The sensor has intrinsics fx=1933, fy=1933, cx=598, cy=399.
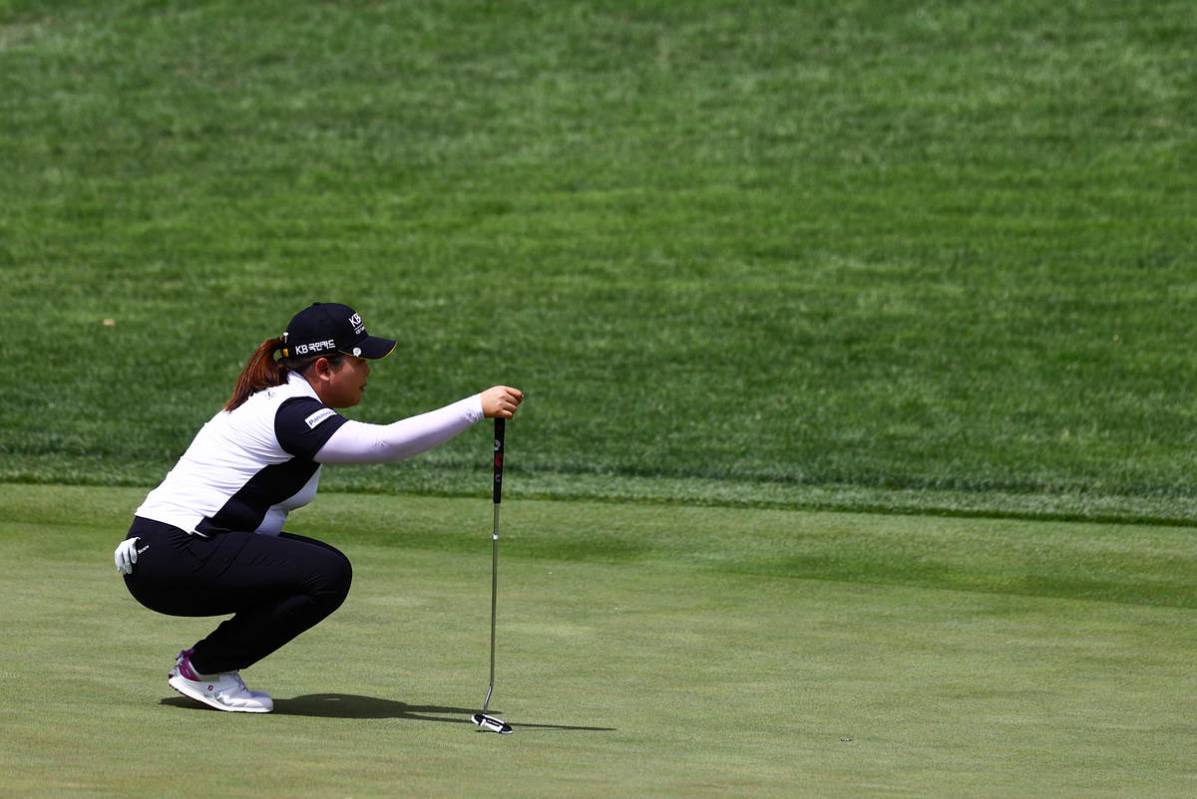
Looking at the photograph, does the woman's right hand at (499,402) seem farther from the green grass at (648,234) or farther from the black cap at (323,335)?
the green grass at (648,234)

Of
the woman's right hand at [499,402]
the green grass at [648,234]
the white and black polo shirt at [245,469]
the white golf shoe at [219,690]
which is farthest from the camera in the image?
the green grass at [648,234]

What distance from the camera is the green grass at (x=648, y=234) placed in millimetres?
14633

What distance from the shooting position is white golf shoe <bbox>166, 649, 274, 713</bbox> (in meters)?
6.38

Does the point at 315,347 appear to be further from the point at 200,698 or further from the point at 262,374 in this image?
the point at 200,698

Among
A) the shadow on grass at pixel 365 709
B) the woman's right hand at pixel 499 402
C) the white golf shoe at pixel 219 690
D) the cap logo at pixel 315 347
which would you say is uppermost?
the cap logo at pixel 315 347

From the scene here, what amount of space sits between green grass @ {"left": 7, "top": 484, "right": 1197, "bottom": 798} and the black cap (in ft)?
3.92

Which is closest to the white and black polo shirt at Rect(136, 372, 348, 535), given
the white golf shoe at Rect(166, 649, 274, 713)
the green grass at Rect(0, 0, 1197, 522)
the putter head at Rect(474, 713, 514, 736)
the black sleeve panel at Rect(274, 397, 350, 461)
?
the black sleeve panel at Rect(274, 397, 350, 461)

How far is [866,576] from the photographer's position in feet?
31.4

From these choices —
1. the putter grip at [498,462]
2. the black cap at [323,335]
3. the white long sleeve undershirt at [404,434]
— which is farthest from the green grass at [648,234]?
the white long sleeve undershirt at [404,434]

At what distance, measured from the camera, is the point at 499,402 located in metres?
6.04

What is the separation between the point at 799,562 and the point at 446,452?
492 centimetres

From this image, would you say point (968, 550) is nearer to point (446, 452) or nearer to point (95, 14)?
point (446, 452)

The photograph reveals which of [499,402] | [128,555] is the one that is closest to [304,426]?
[499,402]

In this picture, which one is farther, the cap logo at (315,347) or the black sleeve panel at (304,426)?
the cap logo at (315,347)
